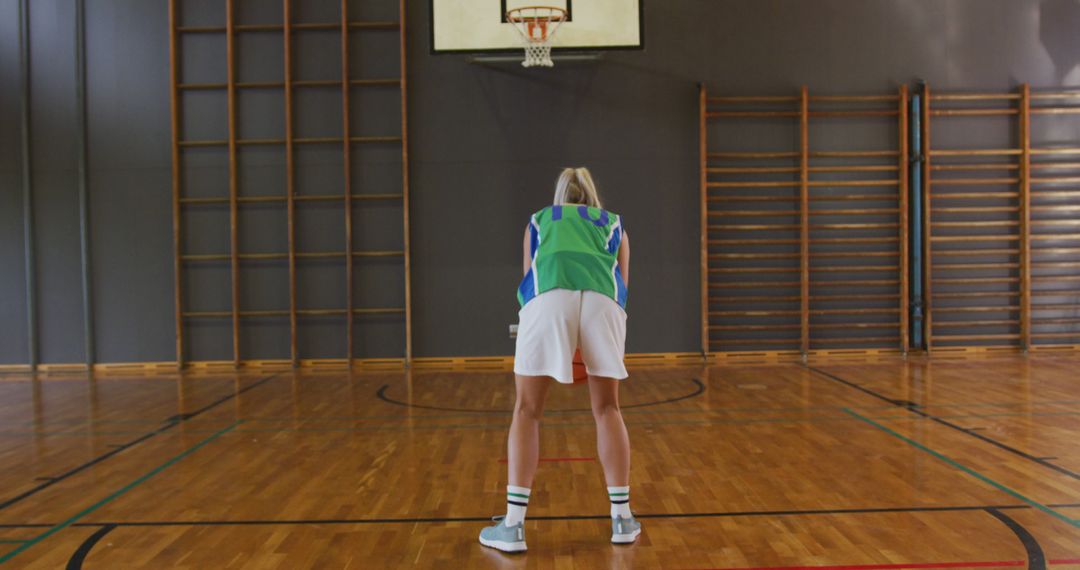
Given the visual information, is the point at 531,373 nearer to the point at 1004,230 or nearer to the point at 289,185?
the point at 289,185

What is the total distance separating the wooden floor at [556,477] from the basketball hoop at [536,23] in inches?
118

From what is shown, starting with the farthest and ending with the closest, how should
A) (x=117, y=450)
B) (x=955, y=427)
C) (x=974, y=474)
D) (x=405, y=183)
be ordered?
(x=405, y=183) < (x=955, y=427) < (x=117, y=450) < (x=974, y=474)

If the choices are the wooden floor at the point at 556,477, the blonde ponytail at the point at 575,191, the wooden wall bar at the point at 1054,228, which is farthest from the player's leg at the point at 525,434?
the wooden wall bar at the point at 1054,228

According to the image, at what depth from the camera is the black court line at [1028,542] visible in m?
2.71

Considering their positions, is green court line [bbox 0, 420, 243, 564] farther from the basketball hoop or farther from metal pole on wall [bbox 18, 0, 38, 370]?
metal pole on wall [bbox 18, 0, 38, 370]

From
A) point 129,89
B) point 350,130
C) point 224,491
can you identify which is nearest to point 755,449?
point 224,491

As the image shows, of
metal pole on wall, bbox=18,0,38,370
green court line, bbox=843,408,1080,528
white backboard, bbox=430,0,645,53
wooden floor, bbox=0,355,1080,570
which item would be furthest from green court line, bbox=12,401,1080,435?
white backboard, bbox=430,0,645,53

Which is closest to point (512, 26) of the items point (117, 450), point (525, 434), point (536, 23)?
point (536, 23)

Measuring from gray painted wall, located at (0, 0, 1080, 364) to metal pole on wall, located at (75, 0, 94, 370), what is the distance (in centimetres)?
7

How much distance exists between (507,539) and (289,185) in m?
6.40

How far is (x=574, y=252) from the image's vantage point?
112 inches

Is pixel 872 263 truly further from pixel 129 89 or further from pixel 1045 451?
pixel 129 89

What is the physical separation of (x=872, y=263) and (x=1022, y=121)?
2006 mm

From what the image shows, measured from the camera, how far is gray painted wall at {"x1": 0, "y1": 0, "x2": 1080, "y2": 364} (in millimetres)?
8688
